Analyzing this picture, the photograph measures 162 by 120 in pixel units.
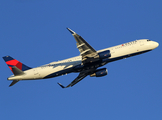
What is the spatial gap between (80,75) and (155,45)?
62.5 feet

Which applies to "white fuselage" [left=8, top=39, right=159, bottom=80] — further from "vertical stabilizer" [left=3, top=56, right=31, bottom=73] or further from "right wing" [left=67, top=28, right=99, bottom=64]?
"right wing" [left=67, top=28, right=99, bottom=64]

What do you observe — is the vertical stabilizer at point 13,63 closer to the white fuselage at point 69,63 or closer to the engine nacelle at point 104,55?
the white fuselage at point 69,63

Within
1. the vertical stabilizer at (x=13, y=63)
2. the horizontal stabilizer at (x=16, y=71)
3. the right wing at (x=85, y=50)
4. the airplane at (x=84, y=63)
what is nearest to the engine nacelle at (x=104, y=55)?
the airplane at (x=84, y=63)

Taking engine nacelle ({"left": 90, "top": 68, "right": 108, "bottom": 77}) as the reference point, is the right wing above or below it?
above

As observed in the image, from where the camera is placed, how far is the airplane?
50.7m

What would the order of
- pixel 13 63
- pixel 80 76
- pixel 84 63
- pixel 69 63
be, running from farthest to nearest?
pixel 80 76 → pixel 13 63 → pixel 69 63 → pixel 84 63

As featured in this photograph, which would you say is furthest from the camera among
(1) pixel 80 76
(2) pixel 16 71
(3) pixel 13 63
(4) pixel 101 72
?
(1) pixel 80 76

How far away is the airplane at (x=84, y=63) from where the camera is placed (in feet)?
166

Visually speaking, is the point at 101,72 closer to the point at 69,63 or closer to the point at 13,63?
the point at 69,63

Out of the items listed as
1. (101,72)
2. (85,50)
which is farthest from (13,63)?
(101,72)

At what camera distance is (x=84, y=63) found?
5216 cm

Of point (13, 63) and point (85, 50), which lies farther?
point (13, 63)

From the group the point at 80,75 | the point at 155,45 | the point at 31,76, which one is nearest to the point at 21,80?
the point at 31,76

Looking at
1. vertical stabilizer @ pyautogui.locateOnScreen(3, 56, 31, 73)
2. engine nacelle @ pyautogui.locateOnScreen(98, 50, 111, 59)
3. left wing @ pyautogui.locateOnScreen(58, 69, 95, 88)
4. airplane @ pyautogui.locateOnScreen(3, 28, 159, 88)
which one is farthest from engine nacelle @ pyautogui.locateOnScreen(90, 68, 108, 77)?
vertical stabilizer @ pyautogui.locateOnScreen(3, 56, 31, 73)
